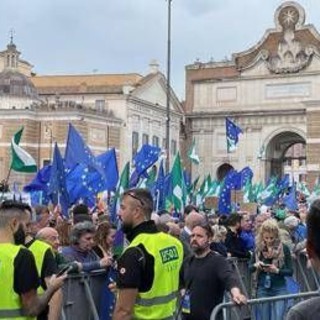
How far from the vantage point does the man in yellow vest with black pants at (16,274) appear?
5016 millimetres

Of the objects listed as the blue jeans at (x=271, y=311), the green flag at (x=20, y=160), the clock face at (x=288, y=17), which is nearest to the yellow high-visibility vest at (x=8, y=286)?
the blue jeans at (x=271, y=311)

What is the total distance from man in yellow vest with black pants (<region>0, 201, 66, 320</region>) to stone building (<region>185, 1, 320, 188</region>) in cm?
5489

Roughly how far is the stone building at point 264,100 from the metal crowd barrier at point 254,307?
52.7m

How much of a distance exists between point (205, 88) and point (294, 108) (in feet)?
24.9

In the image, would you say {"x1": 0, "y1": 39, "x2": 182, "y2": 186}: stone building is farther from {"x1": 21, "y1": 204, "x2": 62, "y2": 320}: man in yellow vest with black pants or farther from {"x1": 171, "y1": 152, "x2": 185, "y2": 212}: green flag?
{"x1": 21, "y1": 204, "x2": 62, "y2": 320}: man in yellow vest with black pants

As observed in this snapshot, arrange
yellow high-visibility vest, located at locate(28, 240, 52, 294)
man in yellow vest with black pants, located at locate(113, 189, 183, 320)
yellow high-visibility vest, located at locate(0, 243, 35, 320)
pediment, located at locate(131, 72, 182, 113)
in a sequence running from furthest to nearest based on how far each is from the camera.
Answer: pediment, located at locate(131, 72, 182, 113), yellow high-visibility vest, located at locate(28, 240, 52, 294), man in yellow vest with black pants, located at locate(113, 189, 183, 320), yellow high-visibility vest, located at locate(0, 243, 35, 320)

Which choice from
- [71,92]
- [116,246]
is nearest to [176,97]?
[71,92]

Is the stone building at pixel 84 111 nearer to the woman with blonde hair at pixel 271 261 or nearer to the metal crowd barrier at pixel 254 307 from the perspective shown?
the woman with blonde hair at pixel 271 261

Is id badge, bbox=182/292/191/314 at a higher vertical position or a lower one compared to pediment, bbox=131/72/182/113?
lower

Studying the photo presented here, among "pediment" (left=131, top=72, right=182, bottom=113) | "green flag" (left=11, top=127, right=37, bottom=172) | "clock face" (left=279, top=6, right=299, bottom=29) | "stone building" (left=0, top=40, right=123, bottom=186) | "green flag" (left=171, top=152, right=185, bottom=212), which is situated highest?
"clock face" (left=279, top=6, right=299, bottom=29)

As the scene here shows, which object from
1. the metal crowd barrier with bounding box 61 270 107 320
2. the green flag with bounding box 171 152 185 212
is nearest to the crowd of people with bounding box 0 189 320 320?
the metal crowd barrier with bounding box 61 270 107 320

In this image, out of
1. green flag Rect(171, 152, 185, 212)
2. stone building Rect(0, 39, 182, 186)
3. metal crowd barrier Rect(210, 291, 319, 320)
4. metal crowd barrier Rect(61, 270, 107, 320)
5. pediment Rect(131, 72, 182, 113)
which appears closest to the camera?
metal crowd barrier Rect(210, 291, 319, 320)

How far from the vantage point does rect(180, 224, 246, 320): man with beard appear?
6.75m

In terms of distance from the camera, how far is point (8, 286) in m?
5.03
